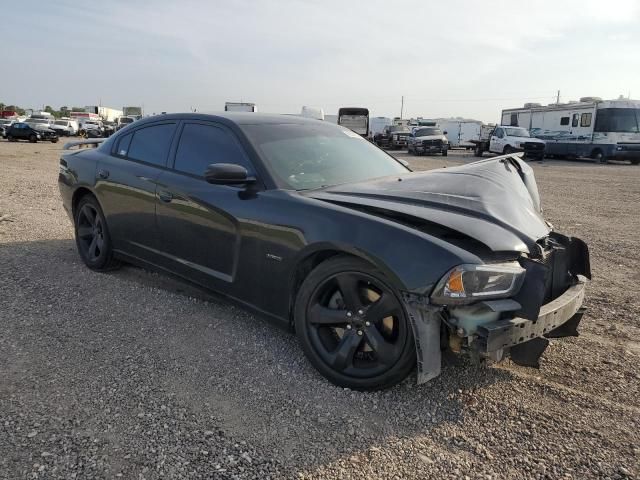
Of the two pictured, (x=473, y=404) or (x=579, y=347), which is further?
(x=579, y=347)

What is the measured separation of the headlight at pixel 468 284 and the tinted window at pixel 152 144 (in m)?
2.64

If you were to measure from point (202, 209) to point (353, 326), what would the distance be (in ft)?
4.83

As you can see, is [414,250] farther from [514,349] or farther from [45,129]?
[45,129]

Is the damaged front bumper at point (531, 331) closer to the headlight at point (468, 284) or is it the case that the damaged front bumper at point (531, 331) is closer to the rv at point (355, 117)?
the headlight at point (468, 284)

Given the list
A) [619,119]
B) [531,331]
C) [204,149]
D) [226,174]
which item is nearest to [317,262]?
[226,174]

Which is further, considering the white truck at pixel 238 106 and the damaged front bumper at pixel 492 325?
the white truck at pixel 238 106

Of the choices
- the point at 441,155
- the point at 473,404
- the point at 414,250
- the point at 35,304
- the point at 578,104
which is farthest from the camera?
the point at 441,155

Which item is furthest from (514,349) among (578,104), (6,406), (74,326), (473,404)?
(578,104)

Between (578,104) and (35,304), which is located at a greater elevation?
(578,104)

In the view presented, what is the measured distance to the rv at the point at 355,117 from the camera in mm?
31844

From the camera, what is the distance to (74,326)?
3.67m

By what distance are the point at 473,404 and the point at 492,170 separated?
67.5 inches

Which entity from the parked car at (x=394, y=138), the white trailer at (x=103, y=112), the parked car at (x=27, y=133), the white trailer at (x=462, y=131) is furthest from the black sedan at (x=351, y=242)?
the white trailer at (x=103, y=112)

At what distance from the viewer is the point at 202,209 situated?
3654 mm
